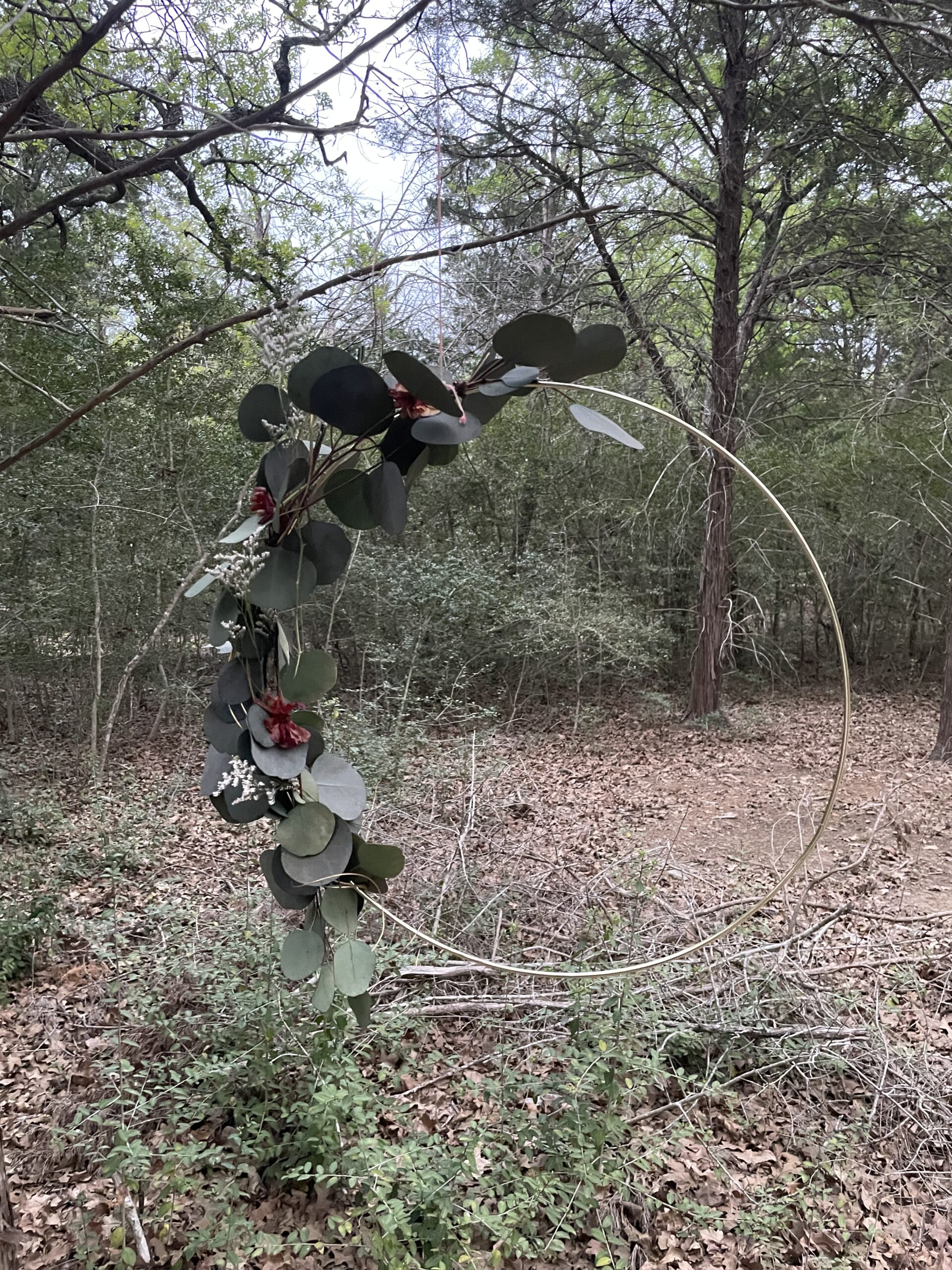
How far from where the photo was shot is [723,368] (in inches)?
193

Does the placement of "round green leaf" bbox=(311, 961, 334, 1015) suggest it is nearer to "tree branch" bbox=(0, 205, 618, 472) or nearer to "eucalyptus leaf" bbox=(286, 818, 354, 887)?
"eucalyptus leaf" bbox=(286, 818, 354, 887)

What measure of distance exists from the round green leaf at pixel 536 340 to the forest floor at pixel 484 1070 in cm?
114

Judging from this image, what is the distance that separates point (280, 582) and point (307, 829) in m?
0.33

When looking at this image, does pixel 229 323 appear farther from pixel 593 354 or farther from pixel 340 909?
pixel 340 909

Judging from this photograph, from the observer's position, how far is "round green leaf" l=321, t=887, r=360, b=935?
3.23ft

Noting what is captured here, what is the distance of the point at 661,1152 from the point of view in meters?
1.52

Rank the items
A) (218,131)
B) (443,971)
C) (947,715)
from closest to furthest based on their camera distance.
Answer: (218,131) → (443,971) → (947,715)

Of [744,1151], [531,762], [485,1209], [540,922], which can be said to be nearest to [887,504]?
[531,762]

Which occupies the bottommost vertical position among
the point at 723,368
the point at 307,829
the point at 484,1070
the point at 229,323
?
the point at 484,1070

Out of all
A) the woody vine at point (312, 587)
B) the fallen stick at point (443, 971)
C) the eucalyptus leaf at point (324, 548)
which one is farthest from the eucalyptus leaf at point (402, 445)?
the fallen stick at point (443, 971)

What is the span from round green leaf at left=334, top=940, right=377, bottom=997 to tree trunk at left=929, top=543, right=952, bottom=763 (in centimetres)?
500

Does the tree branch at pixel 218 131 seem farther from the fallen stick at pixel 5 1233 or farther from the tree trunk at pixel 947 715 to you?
the tree trunk at pixel 947 715

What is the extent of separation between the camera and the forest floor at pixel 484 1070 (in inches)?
Result: 51.8

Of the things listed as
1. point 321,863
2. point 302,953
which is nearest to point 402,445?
point 321,863
